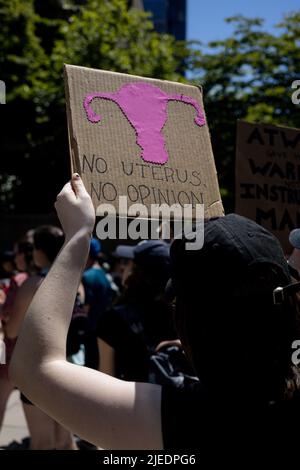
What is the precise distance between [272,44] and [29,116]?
21.7ft

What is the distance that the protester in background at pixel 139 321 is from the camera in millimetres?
2955

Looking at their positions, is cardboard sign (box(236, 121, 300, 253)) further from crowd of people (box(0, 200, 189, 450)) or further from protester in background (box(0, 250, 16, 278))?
protester in background (box(0, 250, 16, 278))

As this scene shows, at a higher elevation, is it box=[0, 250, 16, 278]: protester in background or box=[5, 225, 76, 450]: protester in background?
box=[0, 250, 16, 278]: protester in background

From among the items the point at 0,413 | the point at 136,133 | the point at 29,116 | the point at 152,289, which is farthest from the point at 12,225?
the point at 136,133

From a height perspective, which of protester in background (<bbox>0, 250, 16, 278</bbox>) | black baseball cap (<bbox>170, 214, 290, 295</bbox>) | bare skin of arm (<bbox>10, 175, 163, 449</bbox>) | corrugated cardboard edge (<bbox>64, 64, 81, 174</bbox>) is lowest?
bare skin of arm (<bbox>10, 175, 163, 449</bbox>)

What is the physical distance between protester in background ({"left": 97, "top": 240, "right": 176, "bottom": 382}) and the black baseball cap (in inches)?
64.2

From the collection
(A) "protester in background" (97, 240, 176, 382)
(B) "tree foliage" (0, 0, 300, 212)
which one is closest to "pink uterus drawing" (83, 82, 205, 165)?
(A) "protester in background" (97, 240, 176, 382)

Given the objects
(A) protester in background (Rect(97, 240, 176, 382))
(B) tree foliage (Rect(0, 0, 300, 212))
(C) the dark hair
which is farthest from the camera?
(B) tree foliage (Rect(0, 0, 300, 212))

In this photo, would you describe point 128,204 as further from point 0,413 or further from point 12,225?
point 12,225

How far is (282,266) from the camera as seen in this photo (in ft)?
4.24

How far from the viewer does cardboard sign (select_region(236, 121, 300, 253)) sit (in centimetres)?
277

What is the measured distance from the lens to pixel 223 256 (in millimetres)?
1244

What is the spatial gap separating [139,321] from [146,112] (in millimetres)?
1267

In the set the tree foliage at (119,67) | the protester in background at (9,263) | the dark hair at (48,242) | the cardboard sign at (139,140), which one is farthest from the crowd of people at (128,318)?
the tree foliage at (119,67)
